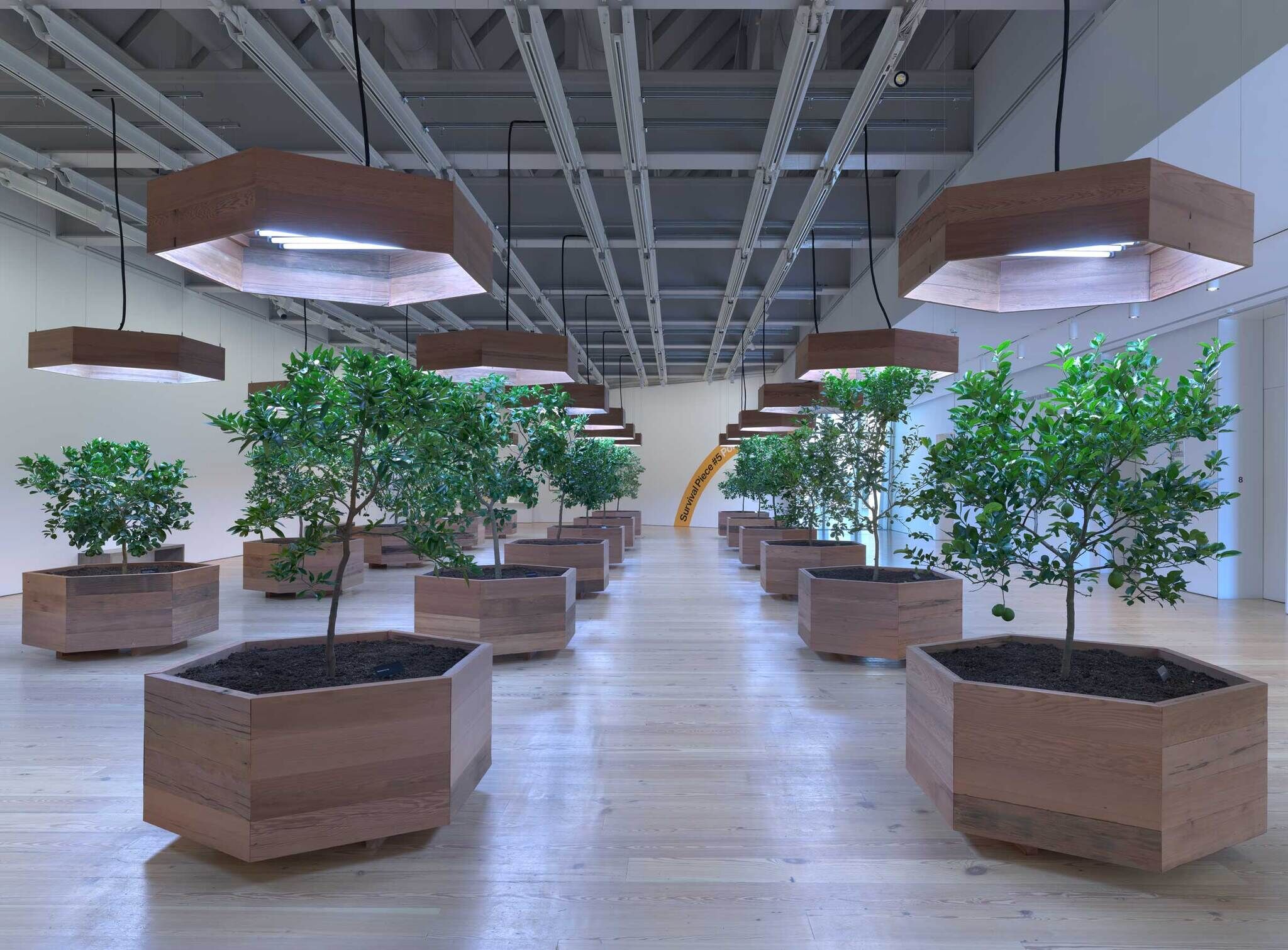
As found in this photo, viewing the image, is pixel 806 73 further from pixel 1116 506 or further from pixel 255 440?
pixel 255 440

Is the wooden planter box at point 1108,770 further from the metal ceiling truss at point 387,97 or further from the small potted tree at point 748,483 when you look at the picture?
the small potted tree at point 748,483

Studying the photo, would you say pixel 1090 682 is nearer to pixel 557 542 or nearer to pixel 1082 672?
pixel 1082 672

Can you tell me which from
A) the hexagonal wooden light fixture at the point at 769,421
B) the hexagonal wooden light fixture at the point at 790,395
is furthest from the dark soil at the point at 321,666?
the hexagonal wooden light fixture at the point at 769,421

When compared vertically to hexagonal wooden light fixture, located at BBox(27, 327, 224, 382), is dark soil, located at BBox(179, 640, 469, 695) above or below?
below

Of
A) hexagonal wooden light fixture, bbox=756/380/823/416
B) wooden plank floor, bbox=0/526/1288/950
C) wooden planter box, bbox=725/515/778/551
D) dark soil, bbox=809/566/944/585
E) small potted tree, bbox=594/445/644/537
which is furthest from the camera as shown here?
wooden planter box, bbox=725/515/778/551

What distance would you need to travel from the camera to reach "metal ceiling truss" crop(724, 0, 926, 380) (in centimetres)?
530

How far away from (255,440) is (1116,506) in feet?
10.6

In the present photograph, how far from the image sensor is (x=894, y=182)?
36.8 feet

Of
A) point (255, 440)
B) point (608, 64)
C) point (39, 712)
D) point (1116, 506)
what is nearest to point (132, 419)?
point (39, 712)

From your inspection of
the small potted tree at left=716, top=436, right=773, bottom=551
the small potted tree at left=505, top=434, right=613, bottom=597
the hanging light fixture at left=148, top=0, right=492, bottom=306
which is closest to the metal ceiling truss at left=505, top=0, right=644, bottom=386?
the small potted tree at left=505, top=434, right=613, bottom=597

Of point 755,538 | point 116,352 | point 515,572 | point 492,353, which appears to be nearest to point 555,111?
point 492,353

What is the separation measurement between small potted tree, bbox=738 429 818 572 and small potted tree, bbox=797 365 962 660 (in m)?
1.57

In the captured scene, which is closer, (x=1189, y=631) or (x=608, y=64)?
(x=608, y=64)

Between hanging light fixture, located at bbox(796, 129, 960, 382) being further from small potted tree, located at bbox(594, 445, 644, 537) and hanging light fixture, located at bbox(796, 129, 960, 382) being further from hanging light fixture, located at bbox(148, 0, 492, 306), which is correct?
small potted tree, located at bbox(594, 445, 644, 537)
